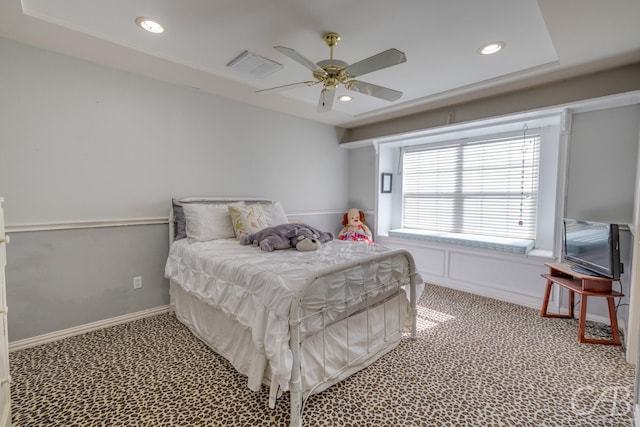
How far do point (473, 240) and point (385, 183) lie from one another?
1668 mm

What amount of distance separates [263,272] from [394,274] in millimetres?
1110

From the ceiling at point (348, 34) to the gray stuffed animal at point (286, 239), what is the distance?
1.51 metres

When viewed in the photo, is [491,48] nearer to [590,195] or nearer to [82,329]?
[590,195]

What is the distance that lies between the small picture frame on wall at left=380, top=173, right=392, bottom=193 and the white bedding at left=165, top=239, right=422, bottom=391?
7.60ft

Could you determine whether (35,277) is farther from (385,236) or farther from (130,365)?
(385,236)

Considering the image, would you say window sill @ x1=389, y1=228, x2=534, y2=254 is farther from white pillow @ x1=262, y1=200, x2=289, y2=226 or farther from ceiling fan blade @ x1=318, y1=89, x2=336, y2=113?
ceiling fan blade @ x1=318, y1=89, x2=336, y2=113

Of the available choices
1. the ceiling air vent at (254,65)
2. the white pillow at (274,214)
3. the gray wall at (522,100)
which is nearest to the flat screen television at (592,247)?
the gray wall at (522,100)

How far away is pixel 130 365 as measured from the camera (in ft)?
6.93

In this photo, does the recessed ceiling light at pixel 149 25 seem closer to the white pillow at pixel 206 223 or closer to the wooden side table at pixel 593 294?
the white pillow at pixel 206 223

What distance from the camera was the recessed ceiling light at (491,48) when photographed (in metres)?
2.29

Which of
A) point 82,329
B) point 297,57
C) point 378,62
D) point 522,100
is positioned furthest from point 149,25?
point 522,100

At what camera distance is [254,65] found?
8.52ft

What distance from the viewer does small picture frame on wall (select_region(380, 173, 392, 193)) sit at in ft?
15.8

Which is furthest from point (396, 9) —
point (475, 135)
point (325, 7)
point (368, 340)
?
point (475, 135)
